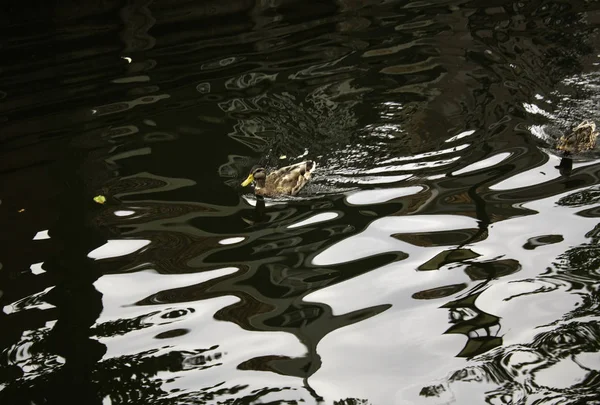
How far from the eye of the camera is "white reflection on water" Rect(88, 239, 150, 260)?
686 cm

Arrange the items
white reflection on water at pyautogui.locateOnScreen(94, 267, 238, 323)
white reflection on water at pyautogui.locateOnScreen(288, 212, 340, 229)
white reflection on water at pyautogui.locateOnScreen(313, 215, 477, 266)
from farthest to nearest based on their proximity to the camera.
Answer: white reflection on water at pyautogui.locateOnScreen(288, 212, 340, 229) < white reflection on water at pyautogui.locateOnScreen(313, 215, 477, 266) < white reflection on water at pyautogui.locateOnScreen(94, 267, 238, 323)

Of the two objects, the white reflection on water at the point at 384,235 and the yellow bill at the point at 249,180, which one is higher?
the yellow bill at the point at 249,180

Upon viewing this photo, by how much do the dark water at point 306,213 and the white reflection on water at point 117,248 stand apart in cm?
2

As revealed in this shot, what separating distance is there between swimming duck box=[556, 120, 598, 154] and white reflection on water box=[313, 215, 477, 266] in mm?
1603

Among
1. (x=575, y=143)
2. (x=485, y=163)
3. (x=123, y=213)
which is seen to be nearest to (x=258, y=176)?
(x=123, y=213)

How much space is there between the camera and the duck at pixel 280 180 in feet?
24.5

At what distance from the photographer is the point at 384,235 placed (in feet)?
22.3

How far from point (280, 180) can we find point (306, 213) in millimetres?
514

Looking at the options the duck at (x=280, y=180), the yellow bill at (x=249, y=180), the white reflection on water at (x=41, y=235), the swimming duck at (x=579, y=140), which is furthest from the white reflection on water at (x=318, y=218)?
the swimming duck at (x=579, y=140)

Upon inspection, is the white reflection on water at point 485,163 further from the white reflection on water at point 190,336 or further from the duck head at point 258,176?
the white reflection on water at point 190,336

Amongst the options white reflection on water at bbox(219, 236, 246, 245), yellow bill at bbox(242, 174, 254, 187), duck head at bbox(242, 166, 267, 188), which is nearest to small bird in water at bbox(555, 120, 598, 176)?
duck head at bbox(242, 166, 267, 188)

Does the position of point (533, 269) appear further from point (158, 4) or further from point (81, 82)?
point (158, 4)

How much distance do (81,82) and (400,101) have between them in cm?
437

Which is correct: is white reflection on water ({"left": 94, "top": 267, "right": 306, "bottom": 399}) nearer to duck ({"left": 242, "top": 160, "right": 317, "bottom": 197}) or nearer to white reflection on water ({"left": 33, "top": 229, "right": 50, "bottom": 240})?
white reflection on water ({"left": 33, "top": 229, "right": 50, "bottom": 240})
